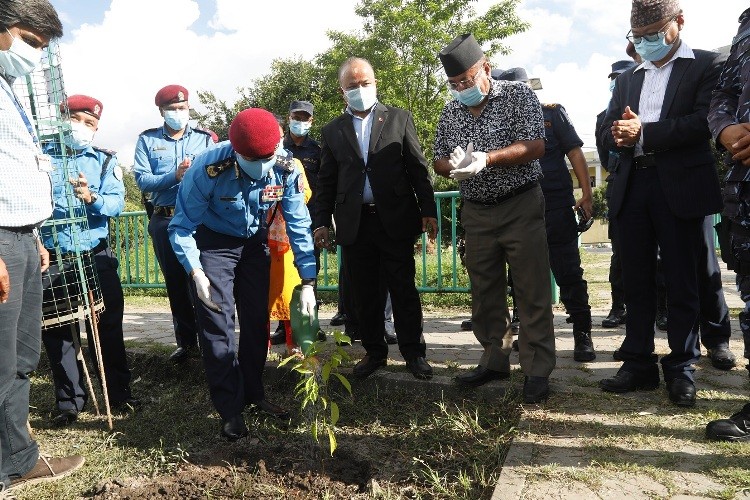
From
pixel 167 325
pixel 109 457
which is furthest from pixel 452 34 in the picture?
pixel 109 457

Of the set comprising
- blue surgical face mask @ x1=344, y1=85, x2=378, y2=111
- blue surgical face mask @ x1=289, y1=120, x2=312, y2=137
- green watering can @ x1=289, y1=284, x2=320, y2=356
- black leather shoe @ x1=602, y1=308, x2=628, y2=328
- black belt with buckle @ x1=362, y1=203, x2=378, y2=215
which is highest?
blue surgical face mask @ x1=289, y1=120, x2=312, y2=137

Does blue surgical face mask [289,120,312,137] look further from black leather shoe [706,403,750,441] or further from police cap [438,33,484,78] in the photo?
black leather shoe [706,403,750,441]

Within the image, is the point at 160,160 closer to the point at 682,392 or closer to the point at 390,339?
the point at 390,339

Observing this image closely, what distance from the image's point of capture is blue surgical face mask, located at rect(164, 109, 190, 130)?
4.47 m

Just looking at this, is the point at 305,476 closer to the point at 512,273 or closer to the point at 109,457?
the point at 109,457

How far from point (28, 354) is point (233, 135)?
1488mm

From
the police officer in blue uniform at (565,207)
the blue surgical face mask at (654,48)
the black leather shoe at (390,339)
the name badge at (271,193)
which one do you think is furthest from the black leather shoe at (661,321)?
the name badge at (271,193)

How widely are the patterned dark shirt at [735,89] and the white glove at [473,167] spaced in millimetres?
1073

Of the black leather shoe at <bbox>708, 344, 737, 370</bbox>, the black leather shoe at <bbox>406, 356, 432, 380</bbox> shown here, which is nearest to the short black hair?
the black leather shoe at <bbox>406, 356, 432, 380</bbox>

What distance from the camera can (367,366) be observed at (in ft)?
12.6

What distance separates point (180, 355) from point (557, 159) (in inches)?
133

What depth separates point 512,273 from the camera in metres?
3.39

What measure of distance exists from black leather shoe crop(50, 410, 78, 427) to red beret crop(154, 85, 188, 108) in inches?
93.1

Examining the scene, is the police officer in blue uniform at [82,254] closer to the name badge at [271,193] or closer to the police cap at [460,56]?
the name badge at [271,193]
